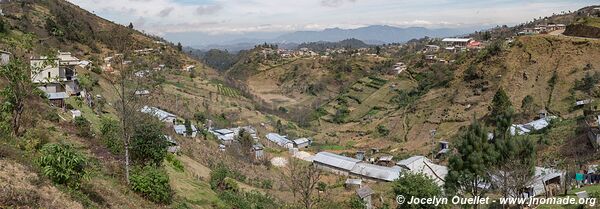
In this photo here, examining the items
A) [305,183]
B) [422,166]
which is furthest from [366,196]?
[305,183]

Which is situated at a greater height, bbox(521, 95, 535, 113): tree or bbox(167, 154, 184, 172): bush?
bbox(521, 95, 535, 113): tree

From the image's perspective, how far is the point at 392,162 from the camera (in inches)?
1527

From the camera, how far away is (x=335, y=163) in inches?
1554

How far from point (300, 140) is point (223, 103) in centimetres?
2051

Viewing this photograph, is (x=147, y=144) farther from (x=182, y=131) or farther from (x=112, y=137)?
(x=182, y=131)

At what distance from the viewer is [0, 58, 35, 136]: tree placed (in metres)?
14.3

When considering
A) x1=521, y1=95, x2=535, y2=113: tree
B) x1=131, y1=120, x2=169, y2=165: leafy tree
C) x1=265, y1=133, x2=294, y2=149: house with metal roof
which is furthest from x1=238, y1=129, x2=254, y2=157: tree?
x1=521, y1=95, x2=535, y2=113: tree

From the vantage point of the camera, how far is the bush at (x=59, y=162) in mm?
10695

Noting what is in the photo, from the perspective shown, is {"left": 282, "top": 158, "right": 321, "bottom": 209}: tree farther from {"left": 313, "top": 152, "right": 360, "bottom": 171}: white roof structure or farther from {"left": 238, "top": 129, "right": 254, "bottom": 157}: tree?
{"left": 238, "top": 129, "right": 254, "bottom": 157}: tree

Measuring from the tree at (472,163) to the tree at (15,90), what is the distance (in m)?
16.7

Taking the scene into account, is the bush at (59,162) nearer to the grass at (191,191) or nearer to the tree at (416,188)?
the grass at (191,191)

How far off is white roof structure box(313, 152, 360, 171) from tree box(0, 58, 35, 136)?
26.9m

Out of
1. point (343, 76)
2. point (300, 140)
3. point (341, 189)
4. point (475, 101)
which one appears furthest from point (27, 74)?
point (343, 76)

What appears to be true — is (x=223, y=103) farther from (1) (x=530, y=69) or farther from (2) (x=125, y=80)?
(2) (x=125, y=80)
